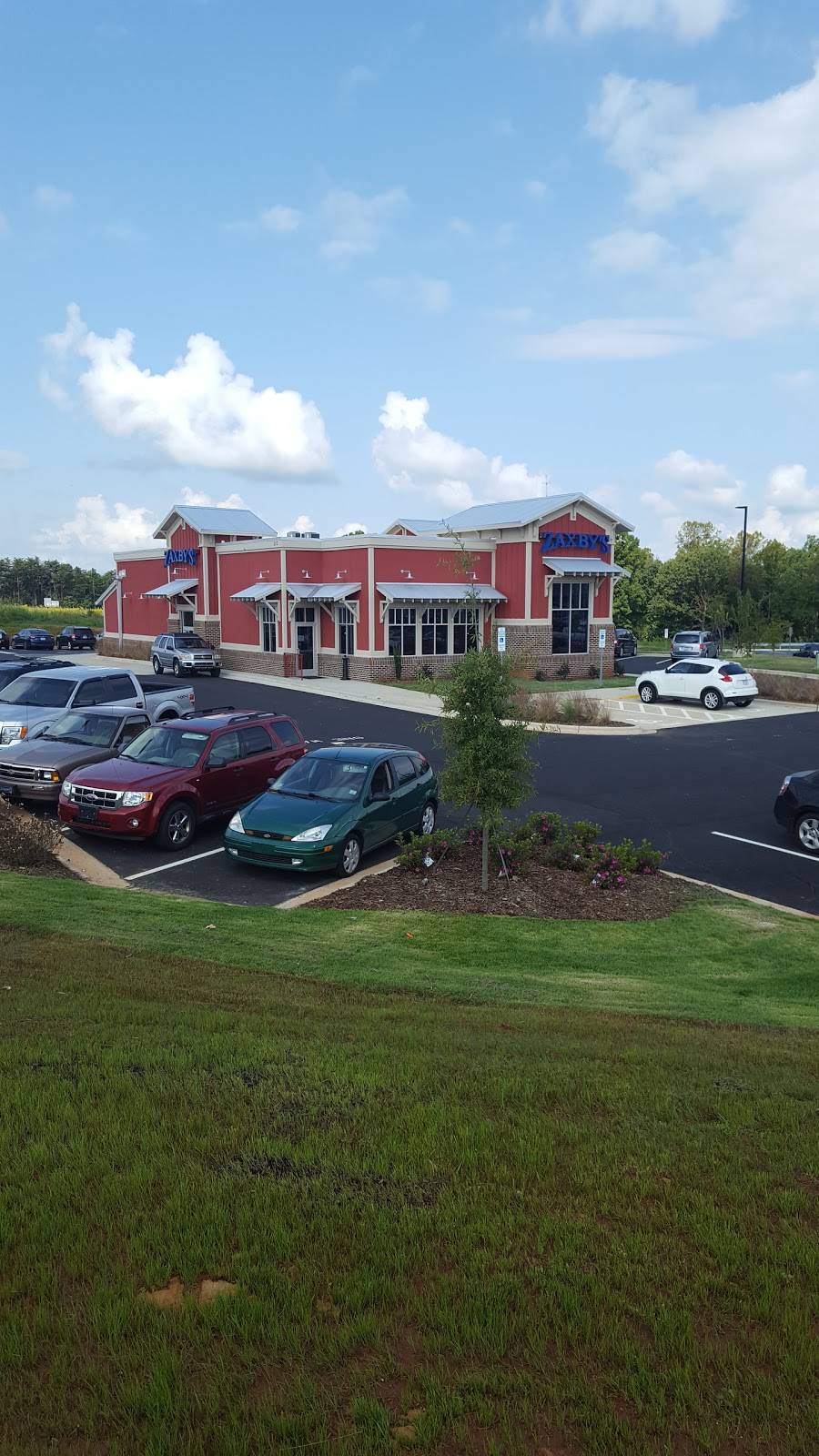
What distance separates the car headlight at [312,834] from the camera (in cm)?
1222

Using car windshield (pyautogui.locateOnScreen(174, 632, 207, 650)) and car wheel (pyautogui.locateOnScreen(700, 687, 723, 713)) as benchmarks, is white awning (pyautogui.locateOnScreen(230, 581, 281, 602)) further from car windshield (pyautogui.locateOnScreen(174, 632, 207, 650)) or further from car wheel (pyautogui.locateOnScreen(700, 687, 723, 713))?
car wheel (pyautogui.locateOnScreen(700, 687, 723, 713))

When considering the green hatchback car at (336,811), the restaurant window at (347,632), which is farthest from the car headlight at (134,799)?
the restaurant window at (347,632)

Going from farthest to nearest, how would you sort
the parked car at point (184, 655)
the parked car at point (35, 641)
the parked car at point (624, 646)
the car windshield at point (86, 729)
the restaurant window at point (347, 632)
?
the parked car at point (624, 646), the parked car at point (35, 641), the parked car at point (184, 655), the restaurant window at point (347, 632), the car windshield at point (86, 729)

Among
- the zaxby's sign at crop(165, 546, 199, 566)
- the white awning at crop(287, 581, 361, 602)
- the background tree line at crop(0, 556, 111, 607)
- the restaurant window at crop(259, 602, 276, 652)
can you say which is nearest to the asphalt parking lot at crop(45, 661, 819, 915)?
the white awning at crop(287, 581, 361, 602)

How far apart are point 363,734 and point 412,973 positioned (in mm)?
17757

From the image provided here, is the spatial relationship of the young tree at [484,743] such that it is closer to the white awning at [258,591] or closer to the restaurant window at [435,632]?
the restaurant window at [435,632]

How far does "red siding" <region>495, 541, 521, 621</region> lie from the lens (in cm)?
4166

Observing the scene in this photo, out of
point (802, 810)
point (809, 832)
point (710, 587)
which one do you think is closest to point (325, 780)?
point (802, 810)

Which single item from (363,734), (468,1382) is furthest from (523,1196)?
(363,734)

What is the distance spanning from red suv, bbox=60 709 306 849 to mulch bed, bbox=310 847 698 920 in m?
2.94

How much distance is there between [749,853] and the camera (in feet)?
47.0

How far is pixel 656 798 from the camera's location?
18.1 metres

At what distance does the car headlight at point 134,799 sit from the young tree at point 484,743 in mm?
3950

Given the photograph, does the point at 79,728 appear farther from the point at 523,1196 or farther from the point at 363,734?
the point at 523,1196
